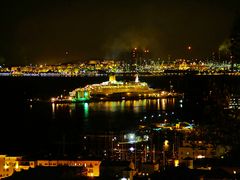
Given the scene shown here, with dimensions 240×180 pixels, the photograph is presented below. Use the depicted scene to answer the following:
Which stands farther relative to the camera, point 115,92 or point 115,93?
point 115,92

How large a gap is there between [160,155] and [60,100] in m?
14.5

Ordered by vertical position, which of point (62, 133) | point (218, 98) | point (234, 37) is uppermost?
point (234, 37)

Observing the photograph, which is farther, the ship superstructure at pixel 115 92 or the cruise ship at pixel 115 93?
the ship superstructure at pixel 115 92

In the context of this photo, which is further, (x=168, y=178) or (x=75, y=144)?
(x=75, y=144)

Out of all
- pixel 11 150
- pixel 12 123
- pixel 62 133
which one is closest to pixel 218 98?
pixel 11 150

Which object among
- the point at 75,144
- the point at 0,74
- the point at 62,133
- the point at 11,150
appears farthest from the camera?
the point at 0,74

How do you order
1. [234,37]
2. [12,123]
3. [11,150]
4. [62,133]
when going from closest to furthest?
[234,37] → [11,150] → [62,133] → [12,123]

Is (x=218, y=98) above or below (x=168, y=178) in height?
above

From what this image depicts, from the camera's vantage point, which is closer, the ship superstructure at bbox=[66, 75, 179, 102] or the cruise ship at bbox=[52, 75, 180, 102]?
the cruise ship at bbox=[52, 75, 180, 102]

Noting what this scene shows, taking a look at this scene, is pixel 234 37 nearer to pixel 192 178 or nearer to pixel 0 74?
pixel 192 178

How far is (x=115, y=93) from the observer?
2300 cm

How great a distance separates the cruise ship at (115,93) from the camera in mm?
21234

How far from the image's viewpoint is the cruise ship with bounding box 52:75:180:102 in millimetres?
21234

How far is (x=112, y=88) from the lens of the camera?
2386 centimetres
